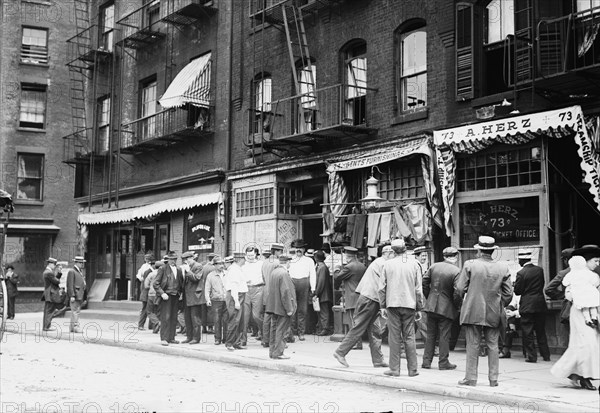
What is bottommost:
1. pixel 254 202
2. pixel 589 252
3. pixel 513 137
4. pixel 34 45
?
pixel 589 252

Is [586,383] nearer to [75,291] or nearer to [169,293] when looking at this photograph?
[169,293]

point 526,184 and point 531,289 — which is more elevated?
point 526,184

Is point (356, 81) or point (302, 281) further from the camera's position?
point (356, 81)

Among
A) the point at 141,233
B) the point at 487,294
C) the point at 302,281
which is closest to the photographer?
the point at 487,294

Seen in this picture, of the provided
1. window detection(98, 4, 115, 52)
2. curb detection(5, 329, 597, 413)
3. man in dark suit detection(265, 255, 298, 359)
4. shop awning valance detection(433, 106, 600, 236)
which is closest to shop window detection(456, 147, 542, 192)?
shop awning valance detection(433, 106, 600, 236)

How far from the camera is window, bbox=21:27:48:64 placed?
117 feet

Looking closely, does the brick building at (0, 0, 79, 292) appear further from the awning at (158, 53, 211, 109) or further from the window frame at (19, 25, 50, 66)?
the awning at (158, 53, 211, 109)

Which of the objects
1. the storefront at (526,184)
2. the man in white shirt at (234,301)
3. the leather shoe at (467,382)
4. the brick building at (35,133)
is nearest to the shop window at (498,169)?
the storefront at (526,184)

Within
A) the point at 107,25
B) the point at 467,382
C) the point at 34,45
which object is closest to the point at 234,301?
the point at 467,382

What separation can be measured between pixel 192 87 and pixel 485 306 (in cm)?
1547

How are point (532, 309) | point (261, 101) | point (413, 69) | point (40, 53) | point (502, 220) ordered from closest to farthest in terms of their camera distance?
point (532, 309) → point (502, 220) → point (413, 69) → point (261, 101) → point (40, 53)

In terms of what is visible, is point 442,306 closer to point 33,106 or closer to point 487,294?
point 487,294

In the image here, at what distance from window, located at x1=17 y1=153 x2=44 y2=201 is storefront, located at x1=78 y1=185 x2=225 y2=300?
6622 millimetres

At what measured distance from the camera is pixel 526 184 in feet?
47.1
